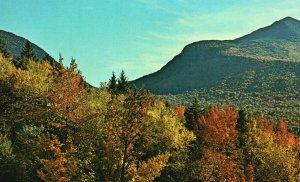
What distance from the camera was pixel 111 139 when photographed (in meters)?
37.0

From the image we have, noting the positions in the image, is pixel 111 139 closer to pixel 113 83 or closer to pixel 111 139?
pixel 111 139

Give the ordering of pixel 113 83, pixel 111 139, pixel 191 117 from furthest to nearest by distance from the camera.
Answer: pixel 113 83, pixel 191 117, pixel 111 139

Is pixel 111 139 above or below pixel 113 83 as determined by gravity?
below

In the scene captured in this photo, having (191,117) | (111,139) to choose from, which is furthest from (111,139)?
(191,117)

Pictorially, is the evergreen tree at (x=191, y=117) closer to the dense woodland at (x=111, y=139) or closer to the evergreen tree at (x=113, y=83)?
the dense woodland at (x=111, y=139)

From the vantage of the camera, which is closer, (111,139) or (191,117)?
(111,139)

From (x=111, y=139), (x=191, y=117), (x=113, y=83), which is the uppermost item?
(x=113, y=83)

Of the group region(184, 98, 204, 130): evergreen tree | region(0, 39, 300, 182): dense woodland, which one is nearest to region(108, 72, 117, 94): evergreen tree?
region(0, 39, 300, 182): dense woodland

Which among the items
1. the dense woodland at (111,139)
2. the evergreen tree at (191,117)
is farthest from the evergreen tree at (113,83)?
the evergreen tree at (191,117)

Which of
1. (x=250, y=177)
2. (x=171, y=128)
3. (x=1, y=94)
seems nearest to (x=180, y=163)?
(x=171, y=128)

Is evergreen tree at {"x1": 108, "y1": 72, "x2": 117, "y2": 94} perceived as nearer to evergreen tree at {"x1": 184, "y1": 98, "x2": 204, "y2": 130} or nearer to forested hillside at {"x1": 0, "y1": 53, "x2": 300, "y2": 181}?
forested hillside at {"x1": 0, "y1": 53, "x2": 300, "y2": 181}

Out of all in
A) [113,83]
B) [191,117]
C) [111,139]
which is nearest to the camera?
[111,139]

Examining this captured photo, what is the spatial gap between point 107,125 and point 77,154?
6465 millimetres

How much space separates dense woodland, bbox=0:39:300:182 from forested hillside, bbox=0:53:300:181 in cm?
9
